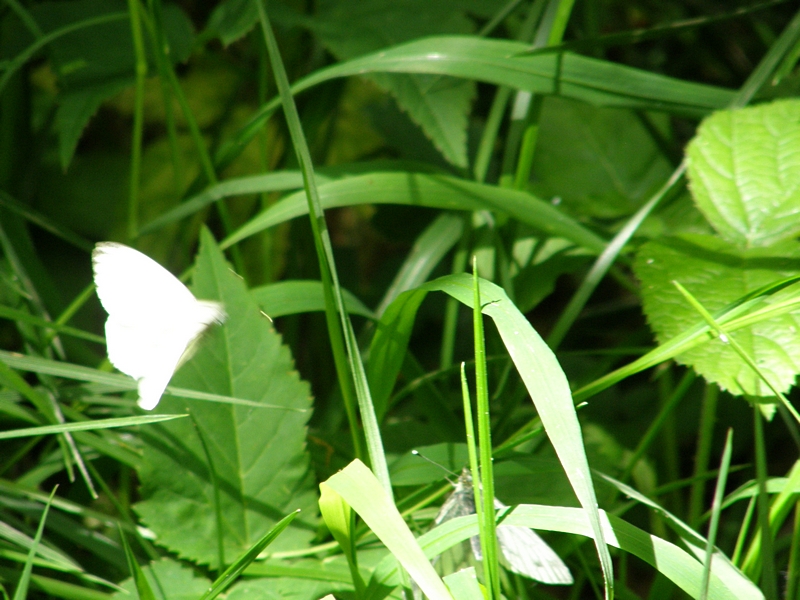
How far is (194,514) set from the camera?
811mm

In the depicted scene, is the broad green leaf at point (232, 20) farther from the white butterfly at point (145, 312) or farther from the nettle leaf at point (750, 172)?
the nettle leaf at point (750, 172)

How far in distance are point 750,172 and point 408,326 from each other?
0.58m

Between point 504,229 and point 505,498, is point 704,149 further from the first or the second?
point 505,498

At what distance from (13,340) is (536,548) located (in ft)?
3.58

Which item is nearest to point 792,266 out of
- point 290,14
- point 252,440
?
point 252,440

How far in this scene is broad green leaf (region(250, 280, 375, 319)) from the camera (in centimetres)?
93

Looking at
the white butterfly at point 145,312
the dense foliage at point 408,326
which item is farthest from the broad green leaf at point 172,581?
the white butterfly at point 145,312

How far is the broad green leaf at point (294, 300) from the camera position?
931 millimetres

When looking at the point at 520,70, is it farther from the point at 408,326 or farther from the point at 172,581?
the point at 172,581

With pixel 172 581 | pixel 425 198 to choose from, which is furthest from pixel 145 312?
pixel 425 198

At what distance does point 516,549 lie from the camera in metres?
0.76

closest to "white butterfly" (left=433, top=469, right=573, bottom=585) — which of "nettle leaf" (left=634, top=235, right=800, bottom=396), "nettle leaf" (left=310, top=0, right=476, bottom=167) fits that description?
"nettle leaf" (left=634, top=235, right=800, bottom=396)

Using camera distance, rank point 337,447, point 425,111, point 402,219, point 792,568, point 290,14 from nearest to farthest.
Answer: point 792,568 → point 337,447 → point 425,111 → point 290,14 → point 402,219

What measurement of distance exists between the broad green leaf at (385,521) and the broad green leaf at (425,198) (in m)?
0.47
